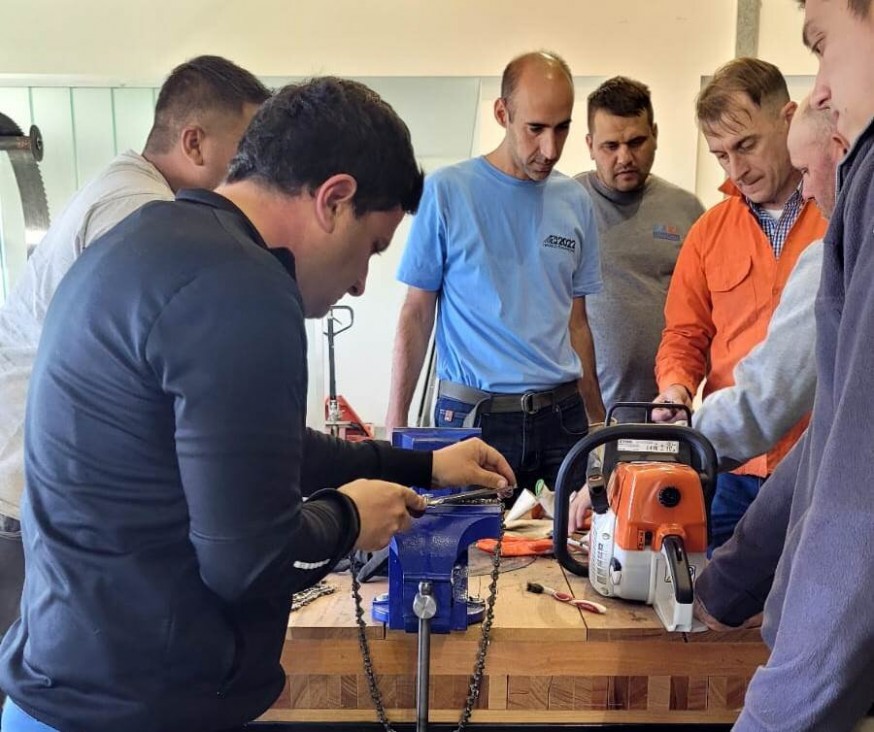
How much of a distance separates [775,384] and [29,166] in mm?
2261

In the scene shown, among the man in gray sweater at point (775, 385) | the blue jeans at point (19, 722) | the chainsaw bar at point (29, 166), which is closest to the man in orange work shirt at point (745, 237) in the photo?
the man in gray sweater at point (775, 385)

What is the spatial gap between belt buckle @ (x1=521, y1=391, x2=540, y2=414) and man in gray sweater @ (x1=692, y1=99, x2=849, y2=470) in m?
0.55

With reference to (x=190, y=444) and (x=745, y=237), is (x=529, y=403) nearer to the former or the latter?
(x=745, y=237)

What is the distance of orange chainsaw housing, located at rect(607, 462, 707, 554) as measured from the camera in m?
1.19

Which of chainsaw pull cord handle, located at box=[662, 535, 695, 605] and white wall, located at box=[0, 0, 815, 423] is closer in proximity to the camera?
chainsaw pull cord handle, located at box=[662, 535, 695, 605]

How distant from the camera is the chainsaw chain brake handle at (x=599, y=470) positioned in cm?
126

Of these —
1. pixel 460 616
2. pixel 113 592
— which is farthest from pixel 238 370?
pixel 460 616

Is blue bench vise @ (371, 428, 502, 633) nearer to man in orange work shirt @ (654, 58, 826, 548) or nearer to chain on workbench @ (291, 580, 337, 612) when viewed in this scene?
chain on workbench @ (291, 580, 337, 612)

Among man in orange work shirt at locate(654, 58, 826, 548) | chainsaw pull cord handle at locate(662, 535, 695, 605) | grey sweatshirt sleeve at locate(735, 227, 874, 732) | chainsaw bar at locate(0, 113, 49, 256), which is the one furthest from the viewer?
chainsaw bar at locate(0, 113, 49, 256)

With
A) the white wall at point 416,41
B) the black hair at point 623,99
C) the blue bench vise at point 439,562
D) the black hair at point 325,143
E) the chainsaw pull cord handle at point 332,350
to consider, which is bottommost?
the chainsaw pull cord handle at point 332,350

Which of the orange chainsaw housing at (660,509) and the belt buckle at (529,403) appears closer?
the orange chainsaw housing at (660,509)

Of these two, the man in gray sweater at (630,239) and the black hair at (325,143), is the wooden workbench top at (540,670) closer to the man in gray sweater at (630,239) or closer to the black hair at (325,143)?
the black hair at (325,143)

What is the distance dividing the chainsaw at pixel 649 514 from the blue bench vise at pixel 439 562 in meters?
0.19

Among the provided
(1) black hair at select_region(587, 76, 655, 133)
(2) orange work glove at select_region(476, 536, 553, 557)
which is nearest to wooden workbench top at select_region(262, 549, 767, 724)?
(2) orange work glove at select_region(476, 536, 553, 557)
